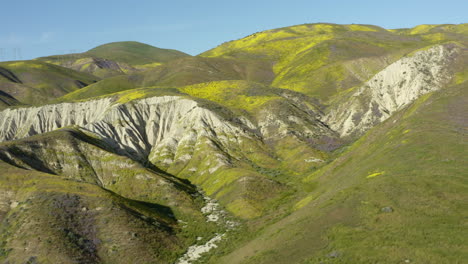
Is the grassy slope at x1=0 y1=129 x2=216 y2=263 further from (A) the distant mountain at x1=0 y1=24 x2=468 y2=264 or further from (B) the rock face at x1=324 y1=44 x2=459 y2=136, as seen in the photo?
(B) the rock face at x1=324 y1=44 x2=459 y2=136

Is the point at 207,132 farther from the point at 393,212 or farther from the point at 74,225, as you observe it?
the point at 393,212

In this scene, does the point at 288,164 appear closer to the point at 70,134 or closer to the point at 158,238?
the point at 158,238

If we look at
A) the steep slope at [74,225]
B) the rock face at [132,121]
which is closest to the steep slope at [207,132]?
the rock face at [132,121]

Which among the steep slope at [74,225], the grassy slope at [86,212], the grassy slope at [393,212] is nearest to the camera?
the grassy slope at [393,212]

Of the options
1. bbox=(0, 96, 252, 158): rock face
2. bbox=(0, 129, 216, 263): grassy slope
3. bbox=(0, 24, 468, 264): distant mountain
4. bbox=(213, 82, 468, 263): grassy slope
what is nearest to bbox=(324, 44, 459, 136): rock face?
bbox=(0, 24, 468, 264): distant mountain

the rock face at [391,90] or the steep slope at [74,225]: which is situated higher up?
the rock face at [391,90]

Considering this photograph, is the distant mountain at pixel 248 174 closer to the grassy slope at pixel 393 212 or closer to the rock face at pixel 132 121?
the grassy slope at pixel 393 212

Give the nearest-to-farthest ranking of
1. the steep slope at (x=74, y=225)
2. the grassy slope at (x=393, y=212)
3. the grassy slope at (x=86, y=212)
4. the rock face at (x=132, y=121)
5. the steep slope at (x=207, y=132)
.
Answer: the grassy slope at (x=393, y=212) < the steep slope at (x=74, y=225) < the grassy slope at (x=86, y=212) < the steep slope at (x=207, y=132) < the rock face at (x=132, y=121)
